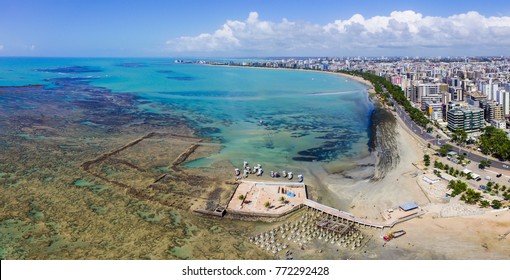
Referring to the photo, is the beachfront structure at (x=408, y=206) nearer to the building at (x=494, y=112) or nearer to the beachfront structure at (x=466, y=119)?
the beachfront structure at (x=466, y=119)

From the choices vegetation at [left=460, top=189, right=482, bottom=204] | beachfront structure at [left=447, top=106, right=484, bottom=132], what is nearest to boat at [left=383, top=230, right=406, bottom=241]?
vegetation at [left=460, top=189, right=482, bottom=204]

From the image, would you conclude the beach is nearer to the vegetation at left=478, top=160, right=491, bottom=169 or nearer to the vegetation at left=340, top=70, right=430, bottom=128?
the vegetation at left=478, top=160, right=491, bottom=169

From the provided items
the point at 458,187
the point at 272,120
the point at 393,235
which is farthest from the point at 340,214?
the point at 272,120

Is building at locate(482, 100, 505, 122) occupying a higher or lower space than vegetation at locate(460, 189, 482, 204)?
higher

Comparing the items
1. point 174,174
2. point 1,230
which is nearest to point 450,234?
point 174,174

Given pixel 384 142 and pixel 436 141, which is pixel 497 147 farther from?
pixel 384 142

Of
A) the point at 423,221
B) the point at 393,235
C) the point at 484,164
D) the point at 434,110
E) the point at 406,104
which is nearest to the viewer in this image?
the point at 393,235

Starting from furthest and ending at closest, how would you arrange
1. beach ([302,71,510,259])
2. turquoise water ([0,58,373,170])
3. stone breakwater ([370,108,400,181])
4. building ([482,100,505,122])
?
building ([482,100,505,122]) → turquoise water ([0,58,373,170]) → stone breakwater ([370,108,400,181]) → beach ([302,71,510,259])

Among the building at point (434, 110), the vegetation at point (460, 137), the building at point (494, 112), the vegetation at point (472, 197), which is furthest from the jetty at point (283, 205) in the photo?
the building at point (494, 112)

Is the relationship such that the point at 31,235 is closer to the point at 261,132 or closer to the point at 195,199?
the point at 195,199
